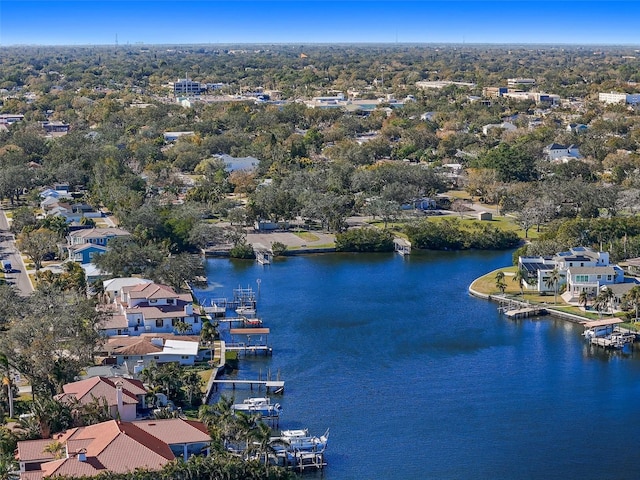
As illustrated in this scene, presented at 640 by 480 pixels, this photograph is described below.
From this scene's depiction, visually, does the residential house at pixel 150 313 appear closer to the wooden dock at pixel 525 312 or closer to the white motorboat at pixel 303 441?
the white motorboat at pixel 303 441

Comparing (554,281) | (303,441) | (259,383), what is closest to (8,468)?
(303,441)

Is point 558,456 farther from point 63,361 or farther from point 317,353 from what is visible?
point 63,361

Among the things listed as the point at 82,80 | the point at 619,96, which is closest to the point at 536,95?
the point at 619,96

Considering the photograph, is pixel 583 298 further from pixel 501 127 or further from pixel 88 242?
pixel 501 127

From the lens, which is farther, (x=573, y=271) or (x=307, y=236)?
(x=307, y=236)

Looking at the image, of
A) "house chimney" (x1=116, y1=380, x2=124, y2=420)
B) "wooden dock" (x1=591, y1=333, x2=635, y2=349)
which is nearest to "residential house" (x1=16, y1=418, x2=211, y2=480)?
"house chimney" (x1=116, y1=380, x2=124, y2=420)
